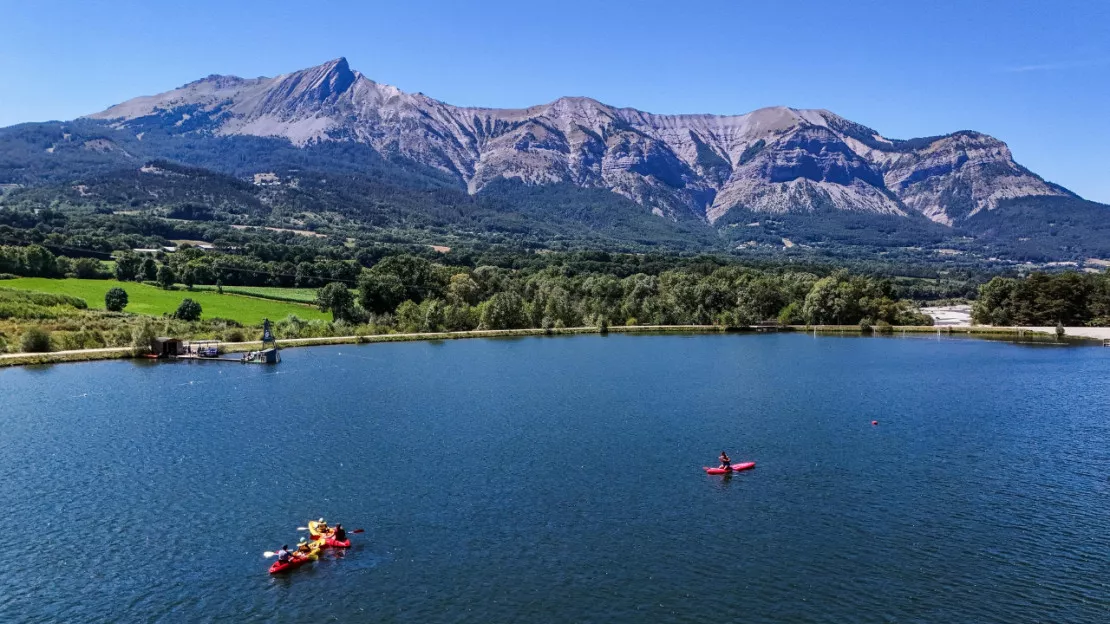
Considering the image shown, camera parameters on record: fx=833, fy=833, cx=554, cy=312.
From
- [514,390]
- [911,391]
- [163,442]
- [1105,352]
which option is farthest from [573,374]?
[1105,352]

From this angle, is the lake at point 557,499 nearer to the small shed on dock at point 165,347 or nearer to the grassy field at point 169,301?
the small shed on dock at point 165,347

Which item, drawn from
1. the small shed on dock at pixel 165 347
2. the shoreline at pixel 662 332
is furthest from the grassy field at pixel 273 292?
the small shed on dock at pixel 165 347

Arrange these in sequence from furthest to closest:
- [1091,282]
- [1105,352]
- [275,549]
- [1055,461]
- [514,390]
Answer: [1091,282] → [1105,352] → [514,390] → [1055,461] → [275,549]

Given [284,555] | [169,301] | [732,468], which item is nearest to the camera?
[284,555]

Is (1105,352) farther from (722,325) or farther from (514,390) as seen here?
(514,390)

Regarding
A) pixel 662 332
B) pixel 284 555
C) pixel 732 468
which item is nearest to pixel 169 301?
pixel 662 332

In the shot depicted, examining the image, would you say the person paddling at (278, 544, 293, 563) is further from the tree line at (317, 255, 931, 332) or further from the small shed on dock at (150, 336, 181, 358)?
the tree line at (317, 255, 931, 332)

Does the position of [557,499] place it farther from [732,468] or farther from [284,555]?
[284,555]
